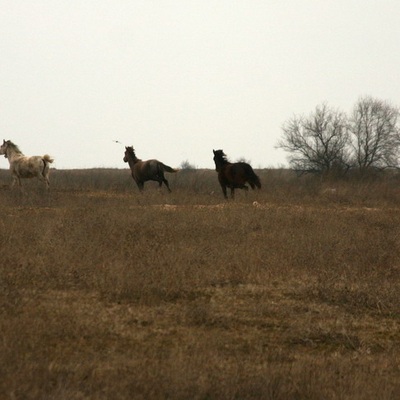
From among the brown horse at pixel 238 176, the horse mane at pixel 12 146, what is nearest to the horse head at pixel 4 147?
the horse mane at pixel 12 146

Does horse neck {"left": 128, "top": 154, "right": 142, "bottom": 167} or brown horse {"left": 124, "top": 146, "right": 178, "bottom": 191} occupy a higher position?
horse neck {"left": 128, "top": 154, "right": 142, "bottom": 167}

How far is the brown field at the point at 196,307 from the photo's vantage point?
177 inches

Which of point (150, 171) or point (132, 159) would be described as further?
point (132, 159)

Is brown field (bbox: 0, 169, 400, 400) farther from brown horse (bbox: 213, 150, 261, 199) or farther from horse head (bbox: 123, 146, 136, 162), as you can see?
horse head (bbox: 123, 146, 136, 162)

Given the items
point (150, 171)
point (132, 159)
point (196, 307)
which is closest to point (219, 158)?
point (150, 171)

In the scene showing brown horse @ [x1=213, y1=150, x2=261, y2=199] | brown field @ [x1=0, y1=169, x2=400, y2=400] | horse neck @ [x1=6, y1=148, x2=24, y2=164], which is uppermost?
horse neck @ [x1=6, y1=148, x2=24, y2=164]

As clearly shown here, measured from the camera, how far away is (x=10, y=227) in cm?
1084

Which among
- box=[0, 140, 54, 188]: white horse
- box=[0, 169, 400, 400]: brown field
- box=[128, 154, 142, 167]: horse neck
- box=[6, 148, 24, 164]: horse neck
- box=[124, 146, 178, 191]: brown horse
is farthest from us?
box=[128, 154, 142, 167]: horse neck

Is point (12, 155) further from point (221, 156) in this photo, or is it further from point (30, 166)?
point (221, 156)

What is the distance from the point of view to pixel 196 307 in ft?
21.7

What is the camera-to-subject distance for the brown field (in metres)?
4.49

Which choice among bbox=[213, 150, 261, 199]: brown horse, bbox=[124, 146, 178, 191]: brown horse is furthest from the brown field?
bbox=[124, 146, 178, 191]: brown horse

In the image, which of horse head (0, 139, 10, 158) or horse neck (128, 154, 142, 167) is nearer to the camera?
horse head (0, 139, 10, 158)

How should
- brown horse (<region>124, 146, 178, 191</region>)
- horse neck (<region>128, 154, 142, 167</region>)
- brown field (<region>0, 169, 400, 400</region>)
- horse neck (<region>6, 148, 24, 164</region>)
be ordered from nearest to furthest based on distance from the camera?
brown field (<region>0, 169, 400, 400</region>)
horse neck (<region>6, 148, 24, 164</region>)
brown horse (<region>124, 146, 178, 191</region>)
horse neck (<region>128, 154, 142, 167</region>)
